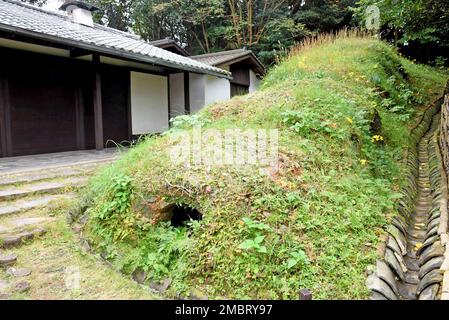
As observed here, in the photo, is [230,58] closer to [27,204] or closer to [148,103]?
[148,103]

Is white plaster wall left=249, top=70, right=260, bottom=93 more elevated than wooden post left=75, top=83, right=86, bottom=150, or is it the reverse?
white plaster wall left=249, top=70, right=260, bottom=93

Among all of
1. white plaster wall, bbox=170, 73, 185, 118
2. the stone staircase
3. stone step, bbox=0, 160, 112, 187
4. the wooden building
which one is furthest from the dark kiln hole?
white plaster wall, bbox=170, 73, 185, 118

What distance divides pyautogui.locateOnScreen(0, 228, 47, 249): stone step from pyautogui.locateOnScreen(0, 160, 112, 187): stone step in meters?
1.19

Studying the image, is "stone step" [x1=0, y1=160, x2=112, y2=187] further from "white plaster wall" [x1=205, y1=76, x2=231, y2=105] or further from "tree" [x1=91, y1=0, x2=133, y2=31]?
"tree" [x1=91, y1=0, x2=133, y2=31]

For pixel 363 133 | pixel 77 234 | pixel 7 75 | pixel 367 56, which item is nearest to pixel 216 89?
pixel 367 56

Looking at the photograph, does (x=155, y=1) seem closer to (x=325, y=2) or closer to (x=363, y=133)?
(x=325, y=2)

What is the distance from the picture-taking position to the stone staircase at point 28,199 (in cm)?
274

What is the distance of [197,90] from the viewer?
1156 centimetres

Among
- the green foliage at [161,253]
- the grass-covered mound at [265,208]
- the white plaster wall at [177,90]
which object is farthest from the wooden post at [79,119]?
the green foliage at [161,253]

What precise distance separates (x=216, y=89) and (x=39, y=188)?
889 centimetres

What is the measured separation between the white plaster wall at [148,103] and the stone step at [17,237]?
19.8 ft

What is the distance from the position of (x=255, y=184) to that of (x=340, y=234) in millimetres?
860

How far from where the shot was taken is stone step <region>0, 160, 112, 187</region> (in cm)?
411

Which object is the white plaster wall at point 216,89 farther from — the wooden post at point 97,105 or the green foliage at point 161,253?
the green foliage at point 161,253
